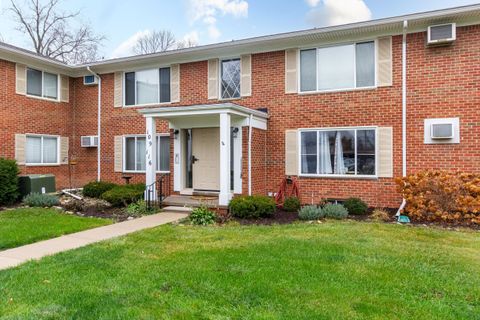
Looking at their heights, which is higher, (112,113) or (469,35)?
(469,35)

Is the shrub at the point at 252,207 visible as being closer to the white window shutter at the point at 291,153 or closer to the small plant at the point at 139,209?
A: the white window shutter at the point at 291,153

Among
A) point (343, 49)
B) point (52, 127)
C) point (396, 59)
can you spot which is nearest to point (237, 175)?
point (343, 49)

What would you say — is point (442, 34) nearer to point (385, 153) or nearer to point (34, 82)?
point (385, 153)

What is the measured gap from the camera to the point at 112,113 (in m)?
13.7

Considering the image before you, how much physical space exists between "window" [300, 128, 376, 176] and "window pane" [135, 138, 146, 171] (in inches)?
234

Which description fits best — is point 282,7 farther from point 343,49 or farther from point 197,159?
point 197,159

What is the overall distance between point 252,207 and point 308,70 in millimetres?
4627

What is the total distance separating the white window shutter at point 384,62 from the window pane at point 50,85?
11676mm

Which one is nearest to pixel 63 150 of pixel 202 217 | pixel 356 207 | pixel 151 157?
pixel 151 157

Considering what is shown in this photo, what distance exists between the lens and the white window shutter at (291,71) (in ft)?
35.3

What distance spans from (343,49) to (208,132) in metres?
4.69

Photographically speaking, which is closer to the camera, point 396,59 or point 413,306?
point 413,306

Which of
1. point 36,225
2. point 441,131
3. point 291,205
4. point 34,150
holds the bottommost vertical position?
point 36,225

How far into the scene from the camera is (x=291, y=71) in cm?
1080
